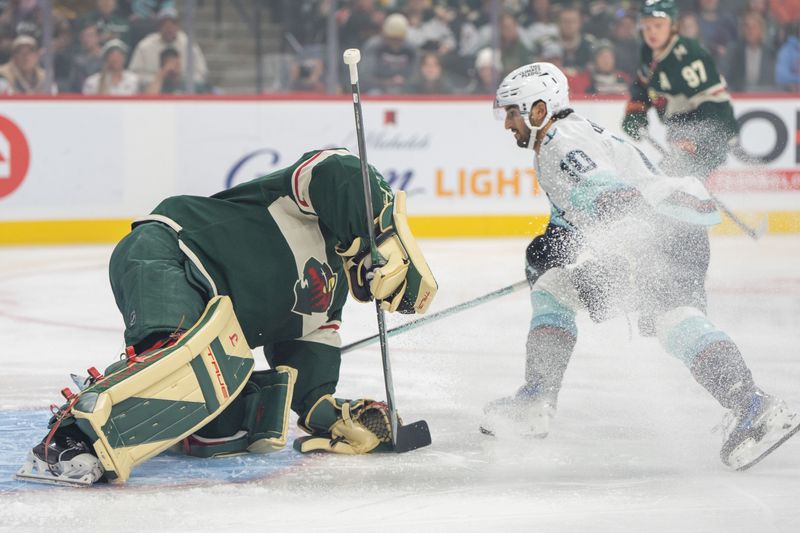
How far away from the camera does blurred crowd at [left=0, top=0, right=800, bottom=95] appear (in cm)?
707

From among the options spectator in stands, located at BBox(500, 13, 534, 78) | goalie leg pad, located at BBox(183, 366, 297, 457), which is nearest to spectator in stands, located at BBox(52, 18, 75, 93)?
spectator in stands, located at BBox(500, 13, 534, 78)

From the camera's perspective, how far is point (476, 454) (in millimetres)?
2992

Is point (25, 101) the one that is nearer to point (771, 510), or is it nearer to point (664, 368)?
point (664, 368)

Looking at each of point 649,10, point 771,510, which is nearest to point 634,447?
point 771,510

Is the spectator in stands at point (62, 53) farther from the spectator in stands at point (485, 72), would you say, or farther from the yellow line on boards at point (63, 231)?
the spectator in stands at point (485, 72)

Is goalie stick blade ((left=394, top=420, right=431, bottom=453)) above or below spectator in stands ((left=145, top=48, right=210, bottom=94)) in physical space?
below

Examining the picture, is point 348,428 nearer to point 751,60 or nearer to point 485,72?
point 485,72

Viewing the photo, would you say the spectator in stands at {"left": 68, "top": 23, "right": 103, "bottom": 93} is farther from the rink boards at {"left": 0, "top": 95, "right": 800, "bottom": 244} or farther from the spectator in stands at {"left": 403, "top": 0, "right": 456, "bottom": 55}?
the spectator in stands at {"left": 403, "top": 0, "right": 456, "bottom": 55}

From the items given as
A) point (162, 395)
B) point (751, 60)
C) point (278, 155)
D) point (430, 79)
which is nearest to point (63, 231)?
point (278, 155)

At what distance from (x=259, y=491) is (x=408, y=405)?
92 cm

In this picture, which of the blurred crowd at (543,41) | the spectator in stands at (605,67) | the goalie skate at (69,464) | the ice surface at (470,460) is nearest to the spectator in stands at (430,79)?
the blurred crowd at (543,41)

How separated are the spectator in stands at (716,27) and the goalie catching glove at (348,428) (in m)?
5.30

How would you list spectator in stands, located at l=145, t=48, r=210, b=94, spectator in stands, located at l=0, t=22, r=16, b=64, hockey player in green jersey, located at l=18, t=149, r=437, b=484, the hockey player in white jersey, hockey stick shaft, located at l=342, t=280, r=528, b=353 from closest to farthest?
hockey player in green jersey, located at l=18, t=149, r=437, b=484 → the hockey player in white jersey → hockey stick shaft, located at l=342, t=280, r=528, b=353 → spectator in stands, located at l=0, t=22, r=16, b=64 → spectator in stands, located at l=145, t=48, r=210, b=94

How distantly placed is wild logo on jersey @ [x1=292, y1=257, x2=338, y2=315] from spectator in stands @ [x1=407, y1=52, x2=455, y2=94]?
15.2 feet
